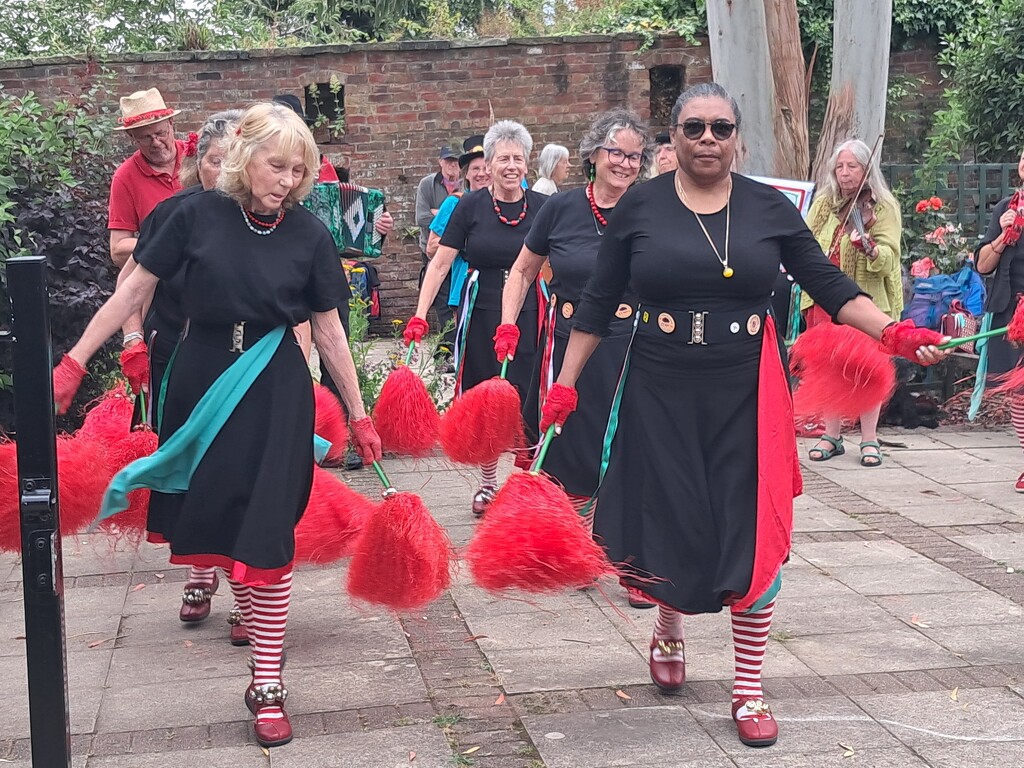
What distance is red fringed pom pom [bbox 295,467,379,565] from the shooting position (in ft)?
15.3

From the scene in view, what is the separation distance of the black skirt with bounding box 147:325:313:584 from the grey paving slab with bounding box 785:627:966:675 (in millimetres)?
1953

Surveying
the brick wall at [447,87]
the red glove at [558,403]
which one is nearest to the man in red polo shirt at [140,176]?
the red glove at [558,403]

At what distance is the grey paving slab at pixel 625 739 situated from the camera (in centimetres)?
396

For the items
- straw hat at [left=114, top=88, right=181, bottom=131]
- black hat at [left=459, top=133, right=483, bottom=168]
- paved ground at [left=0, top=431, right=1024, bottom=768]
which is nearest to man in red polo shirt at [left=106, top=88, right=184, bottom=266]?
straw hat at [left=114, top=88, right=181, bottom=131]

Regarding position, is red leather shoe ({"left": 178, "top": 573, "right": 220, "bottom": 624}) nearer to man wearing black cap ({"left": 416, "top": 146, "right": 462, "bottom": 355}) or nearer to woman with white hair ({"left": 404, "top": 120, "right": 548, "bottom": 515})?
woman with white hair ({"left": 404, "top": 120, "right": 548, "bottom": 515})

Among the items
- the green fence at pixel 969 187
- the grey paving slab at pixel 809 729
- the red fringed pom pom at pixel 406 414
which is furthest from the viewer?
the green fence at pixel 969 187

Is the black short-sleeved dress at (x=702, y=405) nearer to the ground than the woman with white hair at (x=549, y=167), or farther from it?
nearer to the ground

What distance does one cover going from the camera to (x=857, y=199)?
8.22 metres

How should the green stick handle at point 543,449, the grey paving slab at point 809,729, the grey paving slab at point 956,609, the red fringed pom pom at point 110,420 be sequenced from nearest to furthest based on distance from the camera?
the grey paving slab at point 809,729
the green stick handle at point 543,449
the red fringed pom pom at point 110,420
the grey paving slab at point 956,609

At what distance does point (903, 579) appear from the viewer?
5.98 metres

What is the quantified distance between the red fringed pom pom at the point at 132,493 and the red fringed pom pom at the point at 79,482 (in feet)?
0.27

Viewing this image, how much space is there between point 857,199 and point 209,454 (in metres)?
5.21

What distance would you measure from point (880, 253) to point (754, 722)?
184 inches

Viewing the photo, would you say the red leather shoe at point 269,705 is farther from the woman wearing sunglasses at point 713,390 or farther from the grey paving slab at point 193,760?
the woman wearing sunglasses at point 713,390
